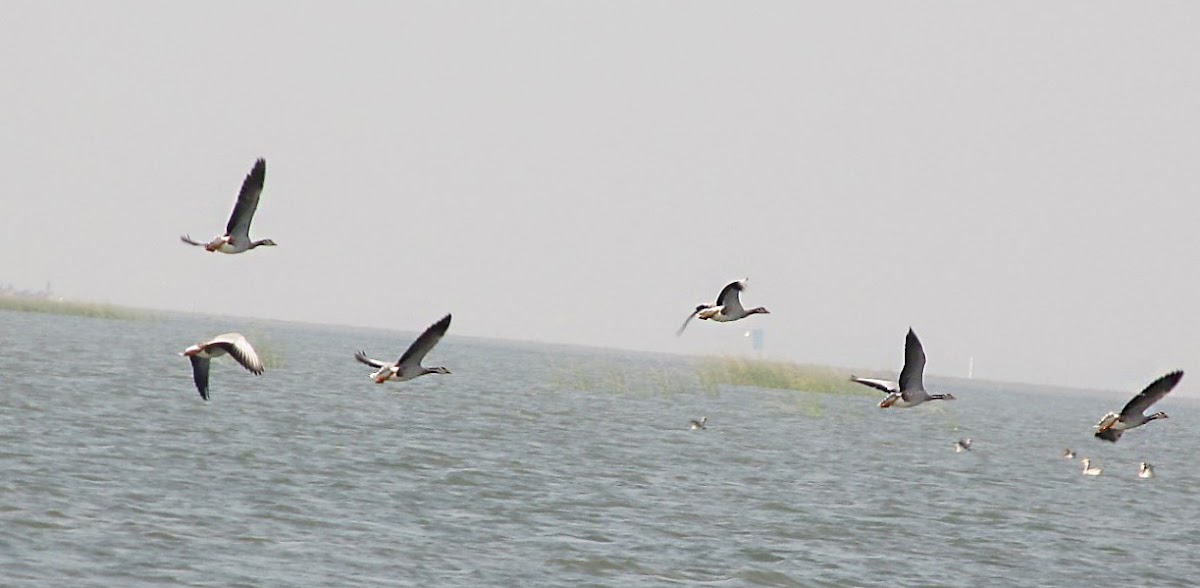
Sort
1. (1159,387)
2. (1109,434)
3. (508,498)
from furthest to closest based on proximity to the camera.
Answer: (508,498) → (1159,387) → (1109,434)

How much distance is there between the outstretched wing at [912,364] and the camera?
794 inches

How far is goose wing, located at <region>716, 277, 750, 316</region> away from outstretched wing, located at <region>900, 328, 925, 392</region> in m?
2.61

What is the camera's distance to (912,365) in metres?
20.6

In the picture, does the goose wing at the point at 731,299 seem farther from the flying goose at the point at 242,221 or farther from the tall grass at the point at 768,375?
the tall grass at the point at 768,375

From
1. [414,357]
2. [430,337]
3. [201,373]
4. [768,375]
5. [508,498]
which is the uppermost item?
[768,375]

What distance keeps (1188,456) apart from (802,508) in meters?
35.1

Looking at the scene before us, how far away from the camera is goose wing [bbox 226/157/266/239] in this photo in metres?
18.2

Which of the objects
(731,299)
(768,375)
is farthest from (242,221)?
(768,375)

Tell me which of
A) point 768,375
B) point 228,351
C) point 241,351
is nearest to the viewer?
point 241,351

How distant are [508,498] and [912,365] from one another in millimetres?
7716

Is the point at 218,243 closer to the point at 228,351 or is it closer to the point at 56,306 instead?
the point at 228,351

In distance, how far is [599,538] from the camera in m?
22.0

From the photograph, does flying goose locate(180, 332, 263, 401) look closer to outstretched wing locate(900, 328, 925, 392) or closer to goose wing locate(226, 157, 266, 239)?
goose wing locate(226, 157, 266, 239)

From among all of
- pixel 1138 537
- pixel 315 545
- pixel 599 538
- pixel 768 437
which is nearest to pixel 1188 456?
pixel 768 437
